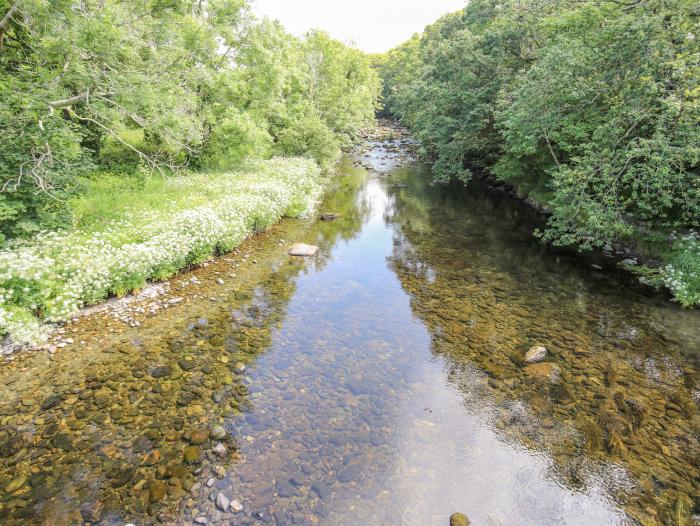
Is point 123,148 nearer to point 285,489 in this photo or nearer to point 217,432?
point 217,432

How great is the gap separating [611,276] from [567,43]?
1103 cm

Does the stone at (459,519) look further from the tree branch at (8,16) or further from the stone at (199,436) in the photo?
the tree branch at (8,16)

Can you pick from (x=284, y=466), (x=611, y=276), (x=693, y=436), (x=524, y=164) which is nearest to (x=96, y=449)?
(x=284, y=466)

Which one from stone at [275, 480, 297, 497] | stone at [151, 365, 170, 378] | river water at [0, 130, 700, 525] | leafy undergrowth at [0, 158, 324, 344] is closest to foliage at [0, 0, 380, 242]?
leafy undergrowth at [0, 158, 324, 344]

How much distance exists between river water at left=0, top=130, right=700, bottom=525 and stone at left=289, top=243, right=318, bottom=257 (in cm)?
242

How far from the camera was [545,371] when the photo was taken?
10.2 meters

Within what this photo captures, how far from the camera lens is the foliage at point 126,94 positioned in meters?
11.1

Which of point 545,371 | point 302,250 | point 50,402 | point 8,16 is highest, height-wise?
point 8,16

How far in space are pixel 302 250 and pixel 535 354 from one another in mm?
10763

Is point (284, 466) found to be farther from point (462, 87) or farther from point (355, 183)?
point (355, 183)

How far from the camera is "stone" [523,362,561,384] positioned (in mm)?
9984

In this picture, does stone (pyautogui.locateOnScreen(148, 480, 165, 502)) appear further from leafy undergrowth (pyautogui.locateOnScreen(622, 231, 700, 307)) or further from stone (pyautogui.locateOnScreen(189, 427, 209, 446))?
leafy undergrowth (pyautogui.locateOnScreen(622, 231, 700, 307))

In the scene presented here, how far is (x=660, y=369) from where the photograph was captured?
10.5 metres

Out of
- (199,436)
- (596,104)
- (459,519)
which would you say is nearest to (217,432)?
(199,436)
